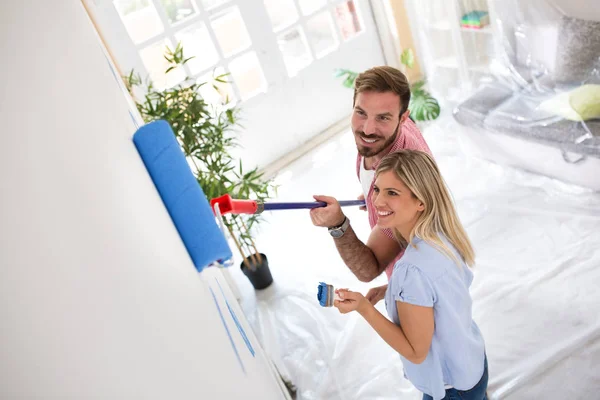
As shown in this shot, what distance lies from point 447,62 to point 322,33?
0.94 metres

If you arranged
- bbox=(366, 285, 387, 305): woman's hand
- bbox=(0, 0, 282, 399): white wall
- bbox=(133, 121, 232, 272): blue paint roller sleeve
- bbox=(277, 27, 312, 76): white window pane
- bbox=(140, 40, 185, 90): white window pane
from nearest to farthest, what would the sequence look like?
bbox=(0, 0, 282, 399): white wall, bbox=(133, 121, 232, 272): blue paint roller sleeve, bbox=(366, 285, 387, 305): woman's hand, bbox=(140, 40, 185, 90): white window pane, bbox=(277, 27, 312, 76): white window pane

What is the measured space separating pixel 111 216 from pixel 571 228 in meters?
2.47

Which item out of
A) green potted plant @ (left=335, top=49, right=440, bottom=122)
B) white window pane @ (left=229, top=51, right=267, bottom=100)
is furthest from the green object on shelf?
white window pane @ (left=229, top=51, right=267, bottom=100)

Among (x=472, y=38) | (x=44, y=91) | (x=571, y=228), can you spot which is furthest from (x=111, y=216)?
(x=472, y=38)

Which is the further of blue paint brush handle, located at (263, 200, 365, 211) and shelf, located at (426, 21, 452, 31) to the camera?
shelf, located at (426, 21, 452, 31)

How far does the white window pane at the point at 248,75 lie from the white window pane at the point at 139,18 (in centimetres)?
56

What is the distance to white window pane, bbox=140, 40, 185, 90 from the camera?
3150mm

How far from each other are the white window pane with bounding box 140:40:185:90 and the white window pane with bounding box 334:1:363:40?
4.20 ft

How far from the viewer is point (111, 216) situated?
0.99ft

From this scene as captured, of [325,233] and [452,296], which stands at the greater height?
[452,296]

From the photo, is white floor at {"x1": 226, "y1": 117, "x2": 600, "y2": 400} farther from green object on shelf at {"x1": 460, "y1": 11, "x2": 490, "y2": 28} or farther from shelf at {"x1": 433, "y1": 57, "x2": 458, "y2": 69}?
green object on shelf at {"x1": 460, "y1": 11, "x2": 490, "y2": 28}

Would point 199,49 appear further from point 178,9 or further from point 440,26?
point 440,26

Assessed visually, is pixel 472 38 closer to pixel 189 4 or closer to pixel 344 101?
pixel 344 101

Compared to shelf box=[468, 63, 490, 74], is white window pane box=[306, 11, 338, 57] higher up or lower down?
higher up
